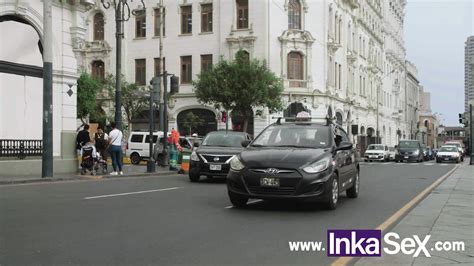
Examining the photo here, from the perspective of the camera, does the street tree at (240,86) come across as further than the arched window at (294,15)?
No

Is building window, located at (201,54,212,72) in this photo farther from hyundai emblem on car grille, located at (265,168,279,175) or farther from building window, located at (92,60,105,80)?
hyundai emblem on car grille, located at (265,168,279,175)

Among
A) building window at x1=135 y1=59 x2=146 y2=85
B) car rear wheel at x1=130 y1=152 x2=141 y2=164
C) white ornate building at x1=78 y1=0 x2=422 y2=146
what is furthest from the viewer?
building window at x1=135 y1=59 x2=146 y2=85

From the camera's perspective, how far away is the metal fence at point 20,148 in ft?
56.1

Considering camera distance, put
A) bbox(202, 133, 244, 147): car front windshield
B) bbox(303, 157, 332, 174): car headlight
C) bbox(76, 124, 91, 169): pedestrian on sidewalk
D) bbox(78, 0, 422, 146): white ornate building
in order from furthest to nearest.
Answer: bbox(78, 0, 422, 146): white ornate building → bbox(76, 124, 91, 169): pedestrian on sidewalk → bbox(202, 133, 244, 147): car front windshield → bbox(303, 157, 332, 174): car headlight

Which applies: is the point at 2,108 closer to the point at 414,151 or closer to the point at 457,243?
the point at 457,243

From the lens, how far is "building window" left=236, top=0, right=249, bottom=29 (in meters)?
43.9

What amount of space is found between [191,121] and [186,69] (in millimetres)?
5050

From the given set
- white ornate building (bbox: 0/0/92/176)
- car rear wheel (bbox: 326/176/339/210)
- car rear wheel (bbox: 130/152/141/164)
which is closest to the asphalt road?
car rear wheel (bbox: 326/176/339/210)

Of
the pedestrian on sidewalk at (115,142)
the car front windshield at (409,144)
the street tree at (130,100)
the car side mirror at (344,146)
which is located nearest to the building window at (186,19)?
the street tree at (130,100)

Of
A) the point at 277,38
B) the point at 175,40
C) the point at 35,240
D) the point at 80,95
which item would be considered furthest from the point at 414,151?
the point at 35,240

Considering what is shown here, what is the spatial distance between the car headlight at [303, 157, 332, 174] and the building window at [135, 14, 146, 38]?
40232mm

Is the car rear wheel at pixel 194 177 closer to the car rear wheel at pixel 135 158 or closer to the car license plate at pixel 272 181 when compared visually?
the car license plate at pixel 272 181

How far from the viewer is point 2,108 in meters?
17.5

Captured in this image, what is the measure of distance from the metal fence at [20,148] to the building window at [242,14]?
92.1 feet
